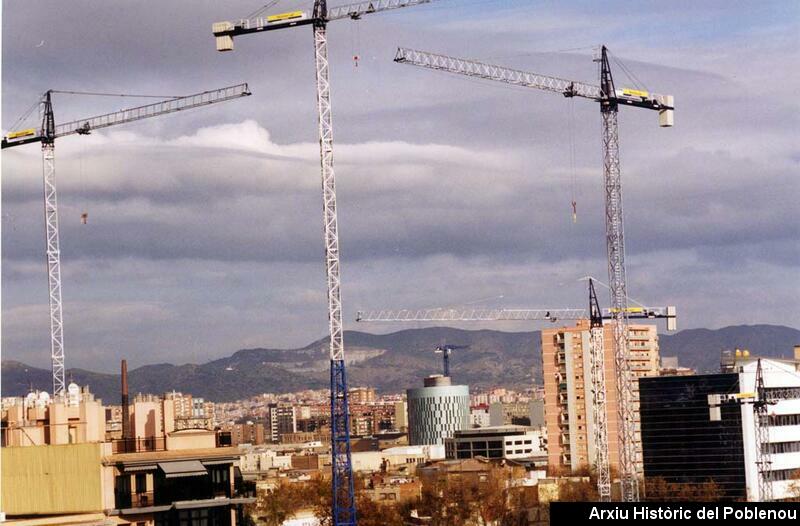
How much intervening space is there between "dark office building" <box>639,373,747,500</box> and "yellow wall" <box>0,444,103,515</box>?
223 feet

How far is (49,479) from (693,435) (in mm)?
70835

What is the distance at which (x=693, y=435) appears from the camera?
97.2 meters

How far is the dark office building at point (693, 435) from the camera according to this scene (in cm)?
9588

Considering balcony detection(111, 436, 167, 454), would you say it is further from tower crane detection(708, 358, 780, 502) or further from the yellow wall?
tower crane detection(708, 358, 780, 502)

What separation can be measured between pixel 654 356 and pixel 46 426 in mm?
126651

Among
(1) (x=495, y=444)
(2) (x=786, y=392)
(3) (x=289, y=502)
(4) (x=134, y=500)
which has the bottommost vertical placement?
(3) (x=289, y=502)

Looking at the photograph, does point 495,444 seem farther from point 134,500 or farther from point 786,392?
point 134,500

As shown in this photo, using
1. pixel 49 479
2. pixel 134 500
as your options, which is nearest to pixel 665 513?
pixel 49 479

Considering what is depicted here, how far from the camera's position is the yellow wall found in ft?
103

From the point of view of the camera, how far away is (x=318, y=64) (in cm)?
5881

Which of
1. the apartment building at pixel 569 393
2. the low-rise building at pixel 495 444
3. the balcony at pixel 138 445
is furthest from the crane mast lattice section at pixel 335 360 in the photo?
the low-rise building at pixel 495 444

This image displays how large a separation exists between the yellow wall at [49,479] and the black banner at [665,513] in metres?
17.4

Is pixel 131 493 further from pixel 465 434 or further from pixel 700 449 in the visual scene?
pixel 465 434

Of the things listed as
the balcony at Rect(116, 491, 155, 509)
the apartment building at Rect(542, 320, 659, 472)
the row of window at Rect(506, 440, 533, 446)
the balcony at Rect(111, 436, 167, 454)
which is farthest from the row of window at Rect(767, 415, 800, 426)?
the row of window at Rect(506, 440, 533, 446)
